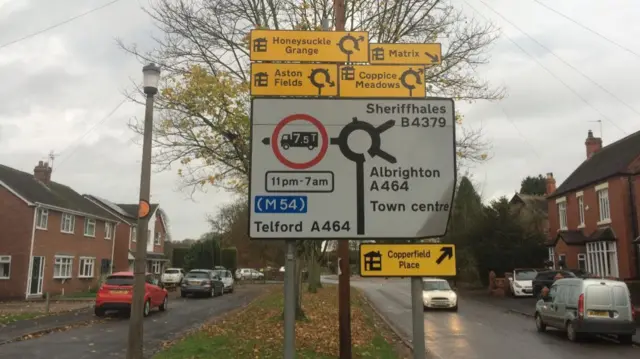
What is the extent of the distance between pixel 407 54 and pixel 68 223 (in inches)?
1331

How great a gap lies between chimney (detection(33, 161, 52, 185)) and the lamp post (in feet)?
105

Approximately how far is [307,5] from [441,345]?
932 cm

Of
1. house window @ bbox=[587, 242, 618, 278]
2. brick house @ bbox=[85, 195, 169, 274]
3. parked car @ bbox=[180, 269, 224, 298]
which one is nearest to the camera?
house window @ bbox=[587, 242, 618, 278]

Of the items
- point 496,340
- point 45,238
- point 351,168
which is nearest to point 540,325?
point 496,340

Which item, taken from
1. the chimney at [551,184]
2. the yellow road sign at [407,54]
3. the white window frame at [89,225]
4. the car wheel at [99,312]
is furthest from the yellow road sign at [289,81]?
the chimney at [551,184]

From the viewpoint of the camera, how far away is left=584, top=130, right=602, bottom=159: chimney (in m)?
38.6

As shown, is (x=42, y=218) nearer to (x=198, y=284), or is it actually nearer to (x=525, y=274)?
(x=198, y=284)

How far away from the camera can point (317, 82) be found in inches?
185

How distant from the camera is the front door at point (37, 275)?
29781mm

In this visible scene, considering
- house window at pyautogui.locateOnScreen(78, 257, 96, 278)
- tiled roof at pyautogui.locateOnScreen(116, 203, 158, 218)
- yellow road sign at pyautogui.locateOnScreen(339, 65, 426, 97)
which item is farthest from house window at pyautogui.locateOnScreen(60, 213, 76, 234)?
yellow road sign at pyautogui.locateOnScreen(339, 65, 426, 97)

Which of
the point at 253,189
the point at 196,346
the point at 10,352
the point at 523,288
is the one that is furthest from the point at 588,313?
the point at 523,288

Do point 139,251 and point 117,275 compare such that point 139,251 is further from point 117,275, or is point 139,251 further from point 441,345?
point 117,275

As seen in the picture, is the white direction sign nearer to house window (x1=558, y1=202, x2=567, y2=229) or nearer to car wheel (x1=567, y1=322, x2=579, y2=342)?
car wheel (x1=567, y1=322, x2=579, y2=342)

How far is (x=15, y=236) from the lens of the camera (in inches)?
1174
